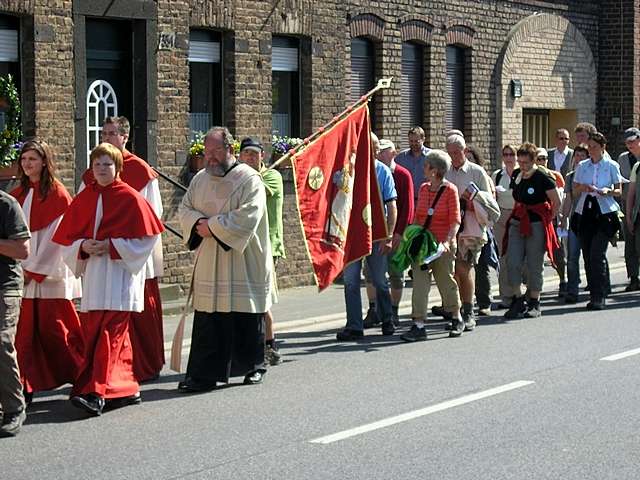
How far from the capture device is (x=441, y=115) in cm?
2277

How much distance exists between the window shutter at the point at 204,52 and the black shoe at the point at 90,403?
28.2ft

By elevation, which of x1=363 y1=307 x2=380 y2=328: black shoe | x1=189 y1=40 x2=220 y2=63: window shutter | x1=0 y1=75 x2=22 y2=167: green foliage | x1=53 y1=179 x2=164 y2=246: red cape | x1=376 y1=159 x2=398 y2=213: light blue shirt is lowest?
x1=363 y1=307 x2=380 y2=328: black shoe

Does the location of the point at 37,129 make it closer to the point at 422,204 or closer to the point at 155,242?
the point at 422,204

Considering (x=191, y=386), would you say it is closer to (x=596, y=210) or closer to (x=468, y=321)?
(x=468, y=321)

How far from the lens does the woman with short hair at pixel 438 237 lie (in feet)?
43.4

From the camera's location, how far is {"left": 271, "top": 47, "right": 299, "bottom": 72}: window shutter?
19.0 meters

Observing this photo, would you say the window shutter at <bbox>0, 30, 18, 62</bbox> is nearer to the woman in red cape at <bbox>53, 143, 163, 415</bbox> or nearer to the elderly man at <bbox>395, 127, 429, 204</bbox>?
the elderly man at <bbox>395, 127, 429, 204</bbox>

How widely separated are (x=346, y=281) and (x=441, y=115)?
9.65m

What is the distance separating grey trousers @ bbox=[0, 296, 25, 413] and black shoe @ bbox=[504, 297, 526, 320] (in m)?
7.23

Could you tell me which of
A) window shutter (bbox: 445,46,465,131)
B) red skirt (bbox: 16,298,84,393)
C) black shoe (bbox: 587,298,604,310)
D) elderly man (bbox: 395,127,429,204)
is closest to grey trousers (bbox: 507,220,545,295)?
black shoe (bbox: 587,298,604,310)

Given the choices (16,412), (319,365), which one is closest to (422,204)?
(319,365)

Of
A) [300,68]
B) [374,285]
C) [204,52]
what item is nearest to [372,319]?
[374,285]

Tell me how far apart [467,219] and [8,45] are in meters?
5.35

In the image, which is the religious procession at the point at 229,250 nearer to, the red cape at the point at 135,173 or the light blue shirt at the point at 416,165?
the red cape at the point at 135,173
